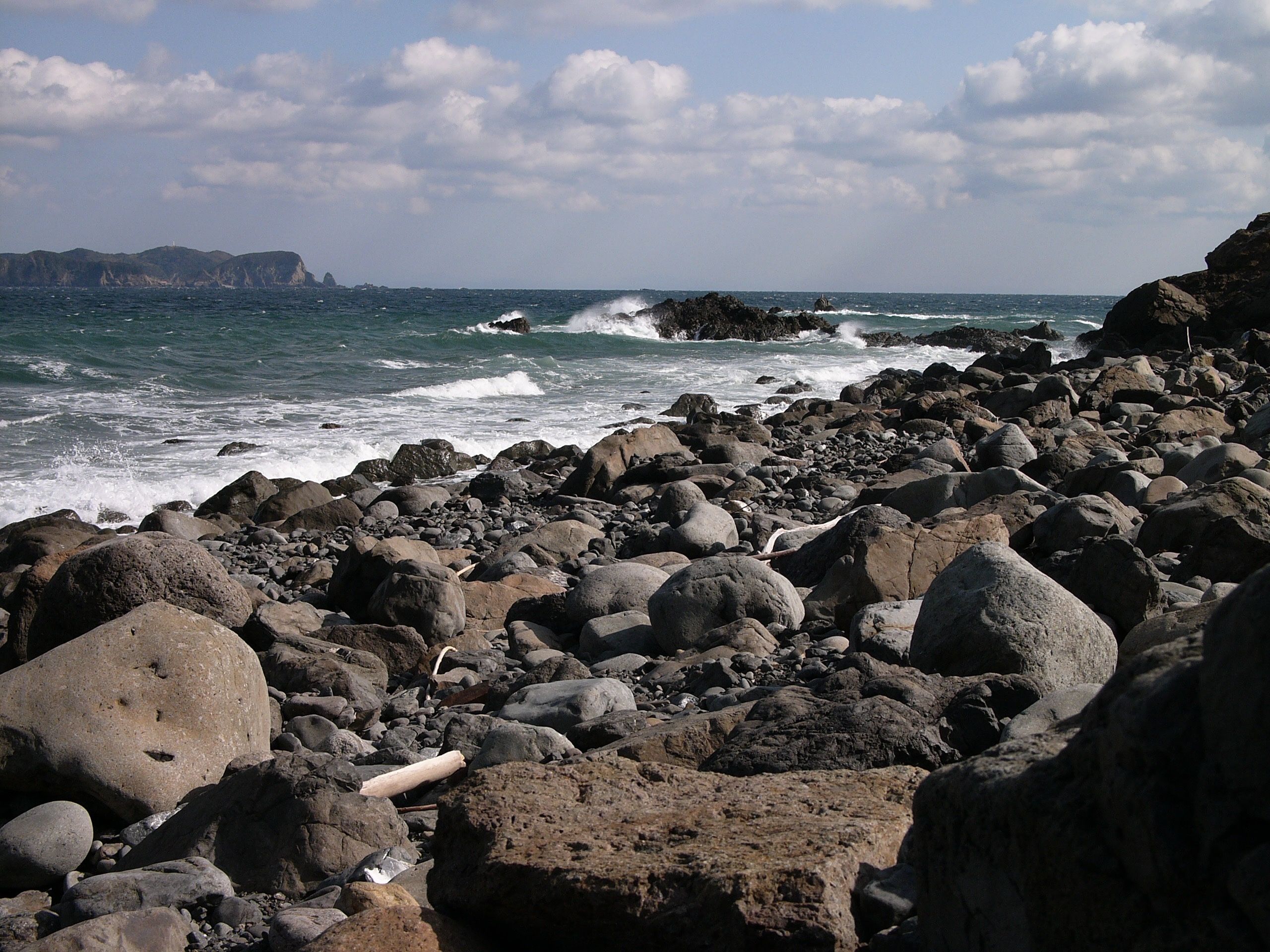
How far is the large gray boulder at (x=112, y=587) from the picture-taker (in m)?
→ 5.24

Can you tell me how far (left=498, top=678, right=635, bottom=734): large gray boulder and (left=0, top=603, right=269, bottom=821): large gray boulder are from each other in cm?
110

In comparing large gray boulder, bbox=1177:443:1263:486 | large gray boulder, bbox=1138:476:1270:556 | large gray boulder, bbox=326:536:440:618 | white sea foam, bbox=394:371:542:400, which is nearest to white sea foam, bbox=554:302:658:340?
white sea foam, bbox=394:371:542:400

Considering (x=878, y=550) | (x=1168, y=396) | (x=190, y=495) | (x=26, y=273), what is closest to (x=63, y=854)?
(x=878, y=550)

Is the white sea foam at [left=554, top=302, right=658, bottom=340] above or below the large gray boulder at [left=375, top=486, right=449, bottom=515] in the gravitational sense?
above

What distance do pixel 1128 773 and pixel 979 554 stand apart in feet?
9.28

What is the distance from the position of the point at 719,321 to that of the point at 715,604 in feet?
138

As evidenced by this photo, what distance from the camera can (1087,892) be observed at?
1.56 m

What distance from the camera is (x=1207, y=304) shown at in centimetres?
2944

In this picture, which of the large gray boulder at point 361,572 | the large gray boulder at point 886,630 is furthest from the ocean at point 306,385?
the large gray boulder at point 886,630

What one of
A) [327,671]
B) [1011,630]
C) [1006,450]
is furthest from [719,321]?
[1011,630]

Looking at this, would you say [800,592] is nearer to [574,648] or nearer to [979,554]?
[574,648]

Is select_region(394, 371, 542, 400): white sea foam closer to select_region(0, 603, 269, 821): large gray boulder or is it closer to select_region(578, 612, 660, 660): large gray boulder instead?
select_region(578, 612, 660, 660): large gray boulder

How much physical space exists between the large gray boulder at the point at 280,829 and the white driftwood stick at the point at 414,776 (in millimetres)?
117

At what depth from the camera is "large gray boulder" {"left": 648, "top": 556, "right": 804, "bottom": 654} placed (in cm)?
555
